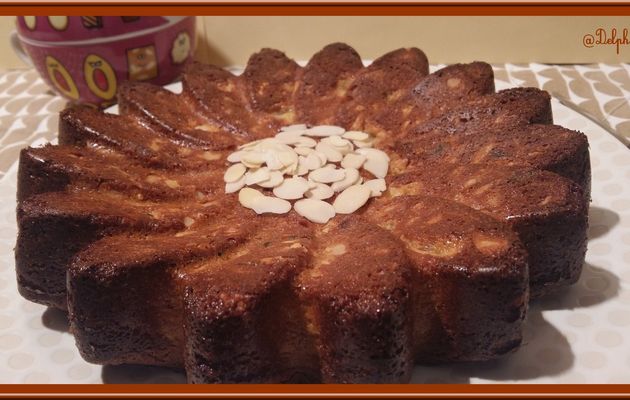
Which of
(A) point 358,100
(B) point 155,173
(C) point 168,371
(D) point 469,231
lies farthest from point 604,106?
(C) point 168,371

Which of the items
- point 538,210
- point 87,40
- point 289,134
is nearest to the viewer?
point 538,210

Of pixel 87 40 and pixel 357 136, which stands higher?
pixel 87 40

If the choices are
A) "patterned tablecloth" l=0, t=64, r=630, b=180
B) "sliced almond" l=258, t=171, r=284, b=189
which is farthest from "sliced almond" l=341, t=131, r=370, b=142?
"patterned tablecloth" l=0, t=64, r=630, b=180

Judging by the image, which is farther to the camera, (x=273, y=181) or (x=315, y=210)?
(x=273, y=181)

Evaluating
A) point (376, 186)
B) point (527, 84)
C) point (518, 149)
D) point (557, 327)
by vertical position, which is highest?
point (518, 149)

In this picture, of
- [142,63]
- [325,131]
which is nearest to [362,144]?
[325,131]

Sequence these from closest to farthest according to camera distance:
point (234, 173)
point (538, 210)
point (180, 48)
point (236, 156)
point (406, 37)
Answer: point (538, 210) < point (234, 173) < point (236, 156) < point (180, 48) < point (406, 37)

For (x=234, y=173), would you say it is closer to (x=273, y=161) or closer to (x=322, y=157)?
(x=273, y=161)
